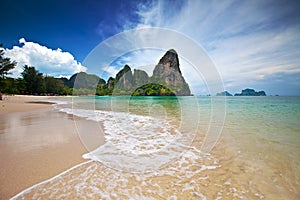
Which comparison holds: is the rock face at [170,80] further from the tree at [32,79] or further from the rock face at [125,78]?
the tree at [32,79]

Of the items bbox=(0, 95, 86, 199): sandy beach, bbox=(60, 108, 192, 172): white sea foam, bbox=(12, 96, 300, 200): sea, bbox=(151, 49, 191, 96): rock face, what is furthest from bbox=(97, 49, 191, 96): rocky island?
bbox=(12, 96, 300, 200): sea

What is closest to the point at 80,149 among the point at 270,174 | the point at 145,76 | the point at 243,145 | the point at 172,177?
the point at 172,177

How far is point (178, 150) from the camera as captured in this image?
4398 millimetres

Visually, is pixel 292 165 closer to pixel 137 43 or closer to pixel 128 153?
pixel 128 153

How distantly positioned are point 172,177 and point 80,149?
2719 mm

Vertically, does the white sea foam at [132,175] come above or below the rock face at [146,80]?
below

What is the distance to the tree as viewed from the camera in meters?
58.8

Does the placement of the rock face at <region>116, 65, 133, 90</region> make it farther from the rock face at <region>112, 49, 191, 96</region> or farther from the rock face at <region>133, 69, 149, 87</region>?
the rock face at <region>133, 69, 149, 87</region>

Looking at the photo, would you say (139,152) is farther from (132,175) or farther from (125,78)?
(125,78)

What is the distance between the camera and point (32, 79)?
5931 cm

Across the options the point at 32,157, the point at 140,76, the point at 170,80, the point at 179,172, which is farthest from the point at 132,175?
the point at 170,80

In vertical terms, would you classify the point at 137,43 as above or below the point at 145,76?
above

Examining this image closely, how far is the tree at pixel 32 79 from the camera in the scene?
5881 centimetres

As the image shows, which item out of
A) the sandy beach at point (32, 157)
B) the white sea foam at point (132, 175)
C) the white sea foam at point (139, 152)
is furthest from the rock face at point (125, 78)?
the white sea foam at point (132, 175)
